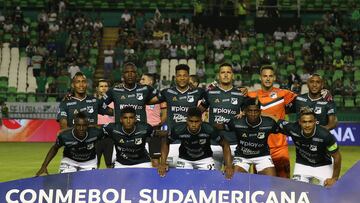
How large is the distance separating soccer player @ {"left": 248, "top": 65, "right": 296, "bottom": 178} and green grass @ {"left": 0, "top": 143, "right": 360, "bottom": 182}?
515 cm

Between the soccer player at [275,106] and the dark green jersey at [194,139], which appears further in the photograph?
the soccer player at [275,106]

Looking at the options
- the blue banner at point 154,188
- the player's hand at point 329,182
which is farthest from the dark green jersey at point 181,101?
the player's hand at point 329,182

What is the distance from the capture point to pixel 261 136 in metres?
9.73

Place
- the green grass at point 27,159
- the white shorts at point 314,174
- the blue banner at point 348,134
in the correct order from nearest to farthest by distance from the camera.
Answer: the white shorts at point 314,174 < the green grass at point 27,159 < the blue banner at point 348,134

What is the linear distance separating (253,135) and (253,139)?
8cm

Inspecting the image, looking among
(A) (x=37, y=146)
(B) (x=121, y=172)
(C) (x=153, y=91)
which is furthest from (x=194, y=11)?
(B) (x=121, y=172)

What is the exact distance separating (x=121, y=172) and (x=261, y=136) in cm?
215

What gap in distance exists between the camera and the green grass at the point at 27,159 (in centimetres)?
1518

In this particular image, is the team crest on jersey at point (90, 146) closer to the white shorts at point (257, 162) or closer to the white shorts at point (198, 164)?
the white shorts at point (198, 164)

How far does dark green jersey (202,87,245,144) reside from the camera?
1048 centimetres

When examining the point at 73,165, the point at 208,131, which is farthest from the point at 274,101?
the point at 73,165

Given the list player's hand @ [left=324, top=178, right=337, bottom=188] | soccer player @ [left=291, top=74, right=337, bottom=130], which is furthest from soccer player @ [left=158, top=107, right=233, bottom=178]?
soccer player @ [left=291, top=74, right=337, bottom=130]

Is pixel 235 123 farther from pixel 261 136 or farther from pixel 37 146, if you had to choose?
pixel 37 146

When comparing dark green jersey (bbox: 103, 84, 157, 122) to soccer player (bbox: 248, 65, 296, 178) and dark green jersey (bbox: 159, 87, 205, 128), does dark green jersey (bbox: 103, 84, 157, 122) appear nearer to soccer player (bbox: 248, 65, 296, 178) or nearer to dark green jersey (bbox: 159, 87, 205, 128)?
dark green jersey (bbox: 159, 87, 205, 128)
